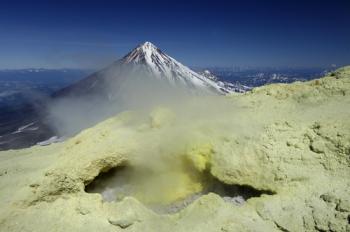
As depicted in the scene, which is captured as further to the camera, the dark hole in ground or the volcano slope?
the dark hole in ground

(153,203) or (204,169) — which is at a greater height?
(204,169)

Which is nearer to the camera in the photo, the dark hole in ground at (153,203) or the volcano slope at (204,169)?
the volcano slope at (204,169)

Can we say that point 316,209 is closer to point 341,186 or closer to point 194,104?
point 341,186
